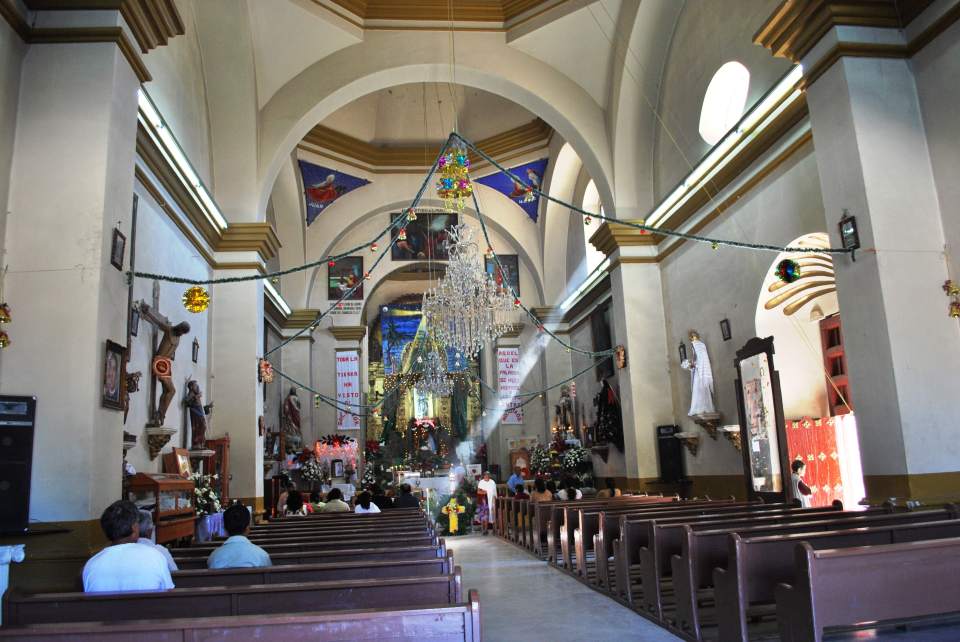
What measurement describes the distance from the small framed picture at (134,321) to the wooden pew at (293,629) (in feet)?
19.0

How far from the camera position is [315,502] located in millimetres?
13984

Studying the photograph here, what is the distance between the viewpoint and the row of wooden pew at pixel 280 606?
207cm

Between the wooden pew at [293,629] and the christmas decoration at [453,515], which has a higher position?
the wooden pew at [293,629]

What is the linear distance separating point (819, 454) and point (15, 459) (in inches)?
355

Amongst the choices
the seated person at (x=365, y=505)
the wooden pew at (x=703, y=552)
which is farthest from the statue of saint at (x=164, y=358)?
the wooden pew at (x=703, y=552)

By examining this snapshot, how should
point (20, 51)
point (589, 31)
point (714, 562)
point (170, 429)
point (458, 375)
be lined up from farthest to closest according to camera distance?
point (458, 375) < point (589, 31) < point (170, 429) < point (20, 51) < point (714, 562)

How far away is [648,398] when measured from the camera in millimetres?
11461

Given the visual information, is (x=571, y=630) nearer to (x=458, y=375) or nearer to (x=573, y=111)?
(x=573, y=111)

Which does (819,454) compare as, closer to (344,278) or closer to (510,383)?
(510,383)

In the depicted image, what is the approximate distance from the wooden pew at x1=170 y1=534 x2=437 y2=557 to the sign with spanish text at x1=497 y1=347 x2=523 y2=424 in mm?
13618

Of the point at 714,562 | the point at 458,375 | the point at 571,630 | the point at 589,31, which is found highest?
the point at 589,31

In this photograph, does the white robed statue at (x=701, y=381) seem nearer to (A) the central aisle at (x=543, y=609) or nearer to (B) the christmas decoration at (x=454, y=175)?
(A) the central aisle at (x=543, y=609)

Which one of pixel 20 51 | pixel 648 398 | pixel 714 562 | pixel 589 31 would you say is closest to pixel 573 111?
pixel 589 31

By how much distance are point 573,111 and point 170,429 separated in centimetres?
765
